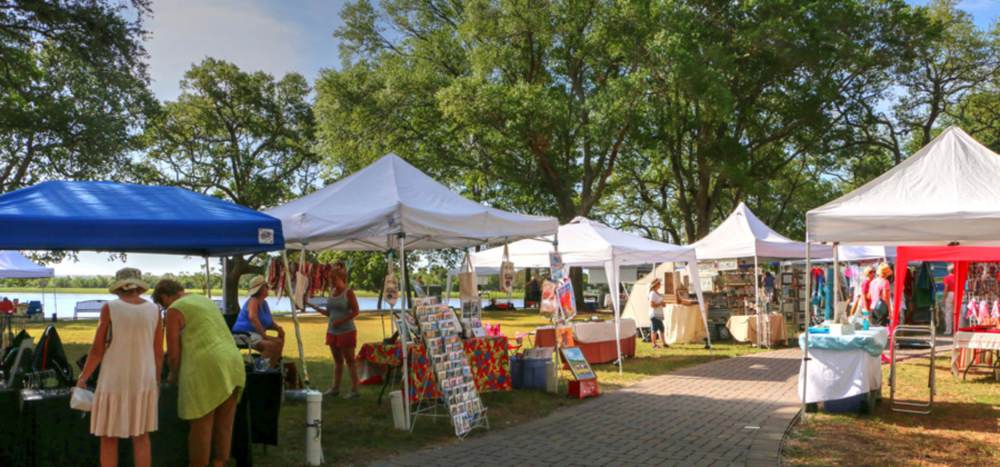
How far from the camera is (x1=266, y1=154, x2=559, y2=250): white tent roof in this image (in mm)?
7469

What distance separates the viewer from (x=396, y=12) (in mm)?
28203

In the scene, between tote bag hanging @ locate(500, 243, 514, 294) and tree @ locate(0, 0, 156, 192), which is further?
tree @ locate(0, 0, 156, 192)

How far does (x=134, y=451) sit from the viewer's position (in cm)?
478

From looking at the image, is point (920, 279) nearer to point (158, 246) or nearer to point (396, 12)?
point (158, 246)

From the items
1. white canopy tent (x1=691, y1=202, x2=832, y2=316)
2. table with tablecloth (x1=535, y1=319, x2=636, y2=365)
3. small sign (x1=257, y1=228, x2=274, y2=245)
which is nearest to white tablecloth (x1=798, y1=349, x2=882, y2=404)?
table with tablecloth (x1=535, y1=319, x2=636, y2=365)

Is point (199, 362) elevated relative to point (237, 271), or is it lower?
→ lower

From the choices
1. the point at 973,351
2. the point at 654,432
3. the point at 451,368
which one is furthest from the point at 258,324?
the point at 973,351

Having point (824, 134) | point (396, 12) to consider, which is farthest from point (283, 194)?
point (824, 134)

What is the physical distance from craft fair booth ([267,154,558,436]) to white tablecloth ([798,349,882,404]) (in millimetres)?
3583

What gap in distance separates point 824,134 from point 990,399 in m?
19.3

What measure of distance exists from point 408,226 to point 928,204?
5.12 metres

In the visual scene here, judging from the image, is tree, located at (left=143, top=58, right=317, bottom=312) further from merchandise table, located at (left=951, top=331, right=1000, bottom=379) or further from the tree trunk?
merchandise table, located at (left=951, top=331, right=1000, bottom=379)

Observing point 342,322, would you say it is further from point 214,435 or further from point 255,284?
point 214,435

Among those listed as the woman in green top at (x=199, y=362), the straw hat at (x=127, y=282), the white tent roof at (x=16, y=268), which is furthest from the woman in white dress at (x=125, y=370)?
the white tent roof at (x=16, y=268)
